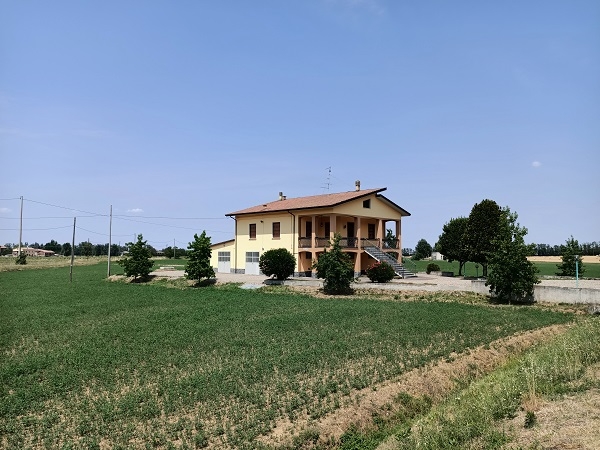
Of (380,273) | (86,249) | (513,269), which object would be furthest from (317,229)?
(86,249)

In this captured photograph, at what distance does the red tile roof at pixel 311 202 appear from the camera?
33.1 metres

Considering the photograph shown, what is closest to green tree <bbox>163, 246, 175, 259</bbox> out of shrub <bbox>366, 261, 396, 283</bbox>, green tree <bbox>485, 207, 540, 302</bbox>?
shrub <bbox>366, 261, 396, 283</bbox>

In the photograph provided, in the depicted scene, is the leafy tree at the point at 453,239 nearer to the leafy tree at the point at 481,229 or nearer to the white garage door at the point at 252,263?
the leafy tree at the point at 481,229

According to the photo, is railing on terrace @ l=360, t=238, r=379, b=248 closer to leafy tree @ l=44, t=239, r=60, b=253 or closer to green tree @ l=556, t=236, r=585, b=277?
green tree @ l=556, t=236, r=585, b=277

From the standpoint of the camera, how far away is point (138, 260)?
116ft

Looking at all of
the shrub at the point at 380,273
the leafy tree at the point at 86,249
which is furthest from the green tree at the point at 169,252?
the shrub at the point at 380,273

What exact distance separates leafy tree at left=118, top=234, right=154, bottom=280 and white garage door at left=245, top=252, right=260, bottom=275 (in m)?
8.35

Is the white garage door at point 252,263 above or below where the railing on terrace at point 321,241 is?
below

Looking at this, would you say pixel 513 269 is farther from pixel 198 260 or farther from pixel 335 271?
pixel 198 260

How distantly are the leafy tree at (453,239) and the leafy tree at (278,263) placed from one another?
1523 cm

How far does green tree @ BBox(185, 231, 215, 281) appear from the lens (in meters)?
31.1

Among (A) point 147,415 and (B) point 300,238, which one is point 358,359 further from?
(B) point 300,238

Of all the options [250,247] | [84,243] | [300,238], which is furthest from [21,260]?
[84,243]

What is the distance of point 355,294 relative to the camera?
25.2 meters
